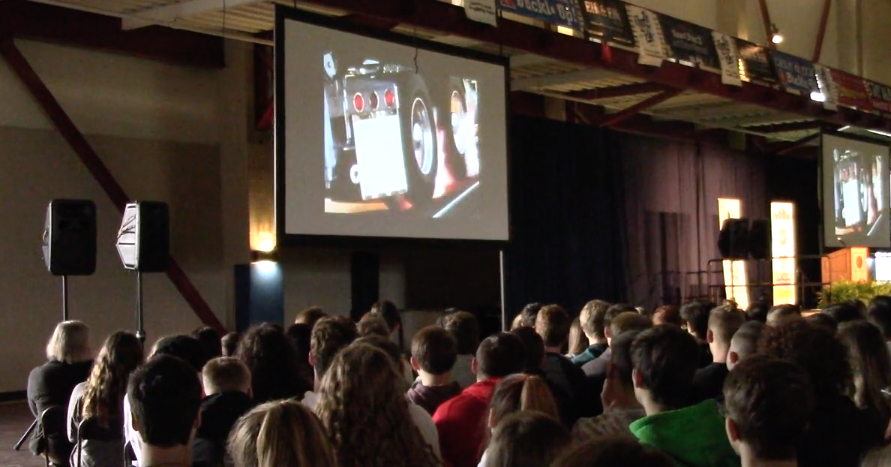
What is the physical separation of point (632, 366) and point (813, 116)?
11.2m

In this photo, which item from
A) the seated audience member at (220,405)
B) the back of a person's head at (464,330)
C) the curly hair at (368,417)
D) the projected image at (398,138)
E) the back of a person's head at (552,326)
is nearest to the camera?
the curly hair at (368,417)

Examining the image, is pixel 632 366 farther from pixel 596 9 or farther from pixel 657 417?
pixel 596 9

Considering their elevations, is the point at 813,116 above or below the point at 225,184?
above

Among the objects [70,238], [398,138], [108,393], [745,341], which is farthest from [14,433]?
[745,341]

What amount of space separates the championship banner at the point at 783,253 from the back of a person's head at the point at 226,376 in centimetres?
1147

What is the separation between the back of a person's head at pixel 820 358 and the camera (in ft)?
9.04

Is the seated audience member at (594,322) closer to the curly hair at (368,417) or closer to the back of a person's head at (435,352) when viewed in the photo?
the back of a person's head at (435,352)

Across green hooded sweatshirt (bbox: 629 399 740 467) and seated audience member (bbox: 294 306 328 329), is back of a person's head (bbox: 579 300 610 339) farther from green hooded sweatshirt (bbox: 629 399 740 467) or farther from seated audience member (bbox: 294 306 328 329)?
green hooded sweatshirt (bbox: 629 399 740 467)

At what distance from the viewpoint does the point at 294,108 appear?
658 centimetres

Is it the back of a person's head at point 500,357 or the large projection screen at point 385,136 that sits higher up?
the large projection screen at point 385,136

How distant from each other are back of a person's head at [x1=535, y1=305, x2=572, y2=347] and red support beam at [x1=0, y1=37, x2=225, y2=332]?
4992mm

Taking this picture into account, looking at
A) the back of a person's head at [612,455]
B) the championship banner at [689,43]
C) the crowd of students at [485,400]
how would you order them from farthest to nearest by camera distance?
the championship banner at [689,43] < the crowd of students at [485,400] < the back of a person's head at [612,455]

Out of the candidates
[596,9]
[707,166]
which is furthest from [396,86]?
[707,166]

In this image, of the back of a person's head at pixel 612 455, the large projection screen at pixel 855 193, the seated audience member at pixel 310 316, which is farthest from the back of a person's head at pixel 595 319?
the large projection screen at pixel 855 193
